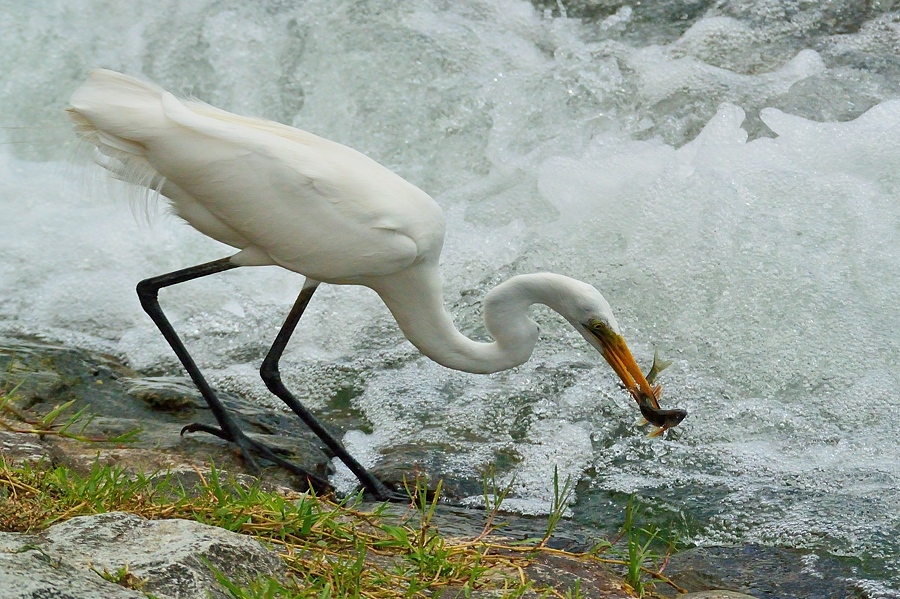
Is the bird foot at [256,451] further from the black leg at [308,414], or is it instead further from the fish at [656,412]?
the fish at [656,412]

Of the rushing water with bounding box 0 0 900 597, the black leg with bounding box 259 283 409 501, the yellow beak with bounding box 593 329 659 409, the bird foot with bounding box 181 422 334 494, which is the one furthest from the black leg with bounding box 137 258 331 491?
the yellow beak with bounding box 593 329 659 409

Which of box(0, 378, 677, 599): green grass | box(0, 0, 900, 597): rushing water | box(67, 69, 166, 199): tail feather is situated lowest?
box(0, 0, 900, 597): rushing water

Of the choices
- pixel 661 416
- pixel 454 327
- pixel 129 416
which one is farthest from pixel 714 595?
pixel 129 416

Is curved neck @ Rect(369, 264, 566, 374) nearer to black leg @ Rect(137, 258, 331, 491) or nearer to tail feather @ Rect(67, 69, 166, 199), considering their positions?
black leg @ Rect(137, 258, 331, 491)

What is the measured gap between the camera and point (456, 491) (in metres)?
3.72

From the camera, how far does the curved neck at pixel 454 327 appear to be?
11.7ft

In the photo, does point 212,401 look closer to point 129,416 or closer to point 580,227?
point 129,416

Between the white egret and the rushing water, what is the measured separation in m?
0.37

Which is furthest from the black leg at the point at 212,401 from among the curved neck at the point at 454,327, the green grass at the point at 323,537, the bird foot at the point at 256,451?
the green grass at the point at 323,537

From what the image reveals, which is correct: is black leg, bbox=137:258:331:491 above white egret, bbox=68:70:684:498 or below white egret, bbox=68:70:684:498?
below

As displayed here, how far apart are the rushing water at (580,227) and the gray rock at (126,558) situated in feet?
5.66

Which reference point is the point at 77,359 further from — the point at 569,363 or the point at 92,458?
the point at 569,363

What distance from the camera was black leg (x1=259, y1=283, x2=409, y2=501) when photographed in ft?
12.4

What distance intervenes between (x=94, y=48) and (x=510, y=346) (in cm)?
520
